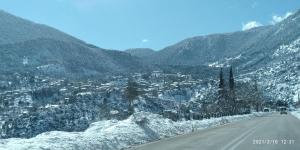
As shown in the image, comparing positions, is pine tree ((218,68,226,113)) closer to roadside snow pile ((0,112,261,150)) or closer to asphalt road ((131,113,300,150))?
roadside snow pile ((0,112,261,150))

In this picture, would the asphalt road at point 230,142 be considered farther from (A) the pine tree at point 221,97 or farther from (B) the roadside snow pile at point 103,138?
(A) the pine tree at point 221,97

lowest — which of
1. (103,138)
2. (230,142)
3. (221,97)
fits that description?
(230,142)

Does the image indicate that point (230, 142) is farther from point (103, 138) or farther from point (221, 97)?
point (221, 97)

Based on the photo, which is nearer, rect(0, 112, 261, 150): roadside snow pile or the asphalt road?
rect(0, 112, 261, 150): roadside snow pile

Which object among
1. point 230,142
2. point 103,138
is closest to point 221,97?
point 230,142

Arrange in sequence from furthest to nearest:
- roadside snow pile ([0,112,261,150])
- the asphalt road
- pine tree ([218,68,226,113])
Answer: pine tree ([218,68,226,113])
the asphalt road
roadside snow pile ([0,112,261,150])

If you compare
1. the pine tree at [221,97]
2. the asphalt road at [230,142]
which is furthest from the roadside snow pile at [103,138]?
the pine tree at [221,97]

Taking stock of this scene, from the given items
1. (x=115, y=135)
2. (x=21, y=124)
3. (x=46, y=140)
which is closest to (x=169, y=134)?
(x=115, y=135)

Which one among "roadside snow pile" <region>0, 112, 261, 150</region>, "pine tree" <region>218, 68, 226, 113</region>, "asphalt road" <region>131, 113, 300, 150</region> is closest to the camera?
"roadside snow pile" <region>0, 112, 261, 150</region>

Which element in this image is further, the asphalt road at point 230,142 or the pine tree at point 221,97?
the pine tree at point 221,97

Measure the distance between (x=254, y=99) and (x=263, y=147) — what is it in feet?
529

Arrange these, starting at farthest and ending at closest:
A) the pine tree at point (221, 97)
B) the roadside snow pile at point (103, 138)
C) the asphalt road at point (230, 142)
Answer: the pine tree at point (221, 97) < the asphalt road at point (230, 142) < the roadside snow pile at point (103, 138)

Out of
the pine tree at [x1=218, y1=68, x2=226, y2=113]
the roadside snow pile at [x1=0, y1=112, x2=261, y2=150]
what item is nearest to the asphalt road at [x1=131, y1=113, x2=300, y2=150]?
the roadside snow pile at [x1=0, y1=112, x2=261, y2=150]

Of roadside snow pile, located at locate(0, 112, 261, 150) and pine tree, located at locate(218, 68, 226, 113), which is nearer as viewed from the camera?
roadside snow pile, located at locate(0, 112, 261, 150)
